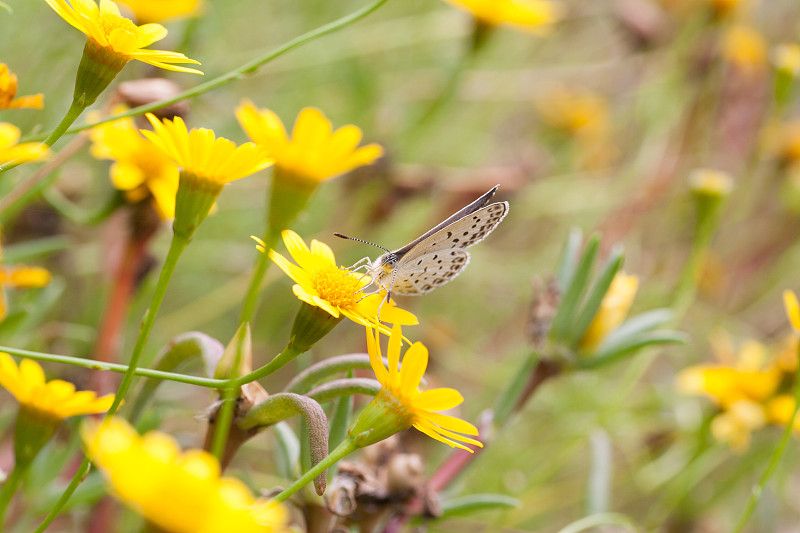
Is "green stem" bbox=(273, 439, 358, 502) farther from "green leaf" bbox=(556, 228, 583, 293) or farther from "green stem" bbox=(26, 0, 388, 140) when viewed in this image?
"green leaf" bbox=(556, 228, 583, 293)

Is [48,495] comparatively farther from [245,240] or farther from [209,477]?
[245,240]

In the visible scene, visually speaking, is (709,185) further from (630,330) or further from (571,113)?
(571,113)

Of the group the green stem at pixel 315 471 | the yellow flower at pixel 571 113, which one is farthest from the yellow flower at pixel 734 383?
the yellow flower at pixel 571 113

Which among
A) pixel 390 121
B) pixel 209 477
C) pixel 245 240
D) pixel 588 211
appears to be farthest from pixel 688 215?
pixel 209 477

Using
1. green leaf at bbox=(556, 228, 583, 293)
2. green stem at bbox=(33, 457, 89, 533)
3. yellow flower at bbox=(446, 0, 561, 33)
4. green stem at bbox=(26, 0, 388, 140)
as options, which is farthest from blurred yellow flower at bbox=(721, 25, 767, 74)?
green stem at bbox=(33, 457, 89, 533)

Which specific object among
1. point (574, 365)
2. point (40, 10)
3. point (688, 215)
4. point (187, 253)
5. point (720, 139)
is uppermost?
point (40, 10)

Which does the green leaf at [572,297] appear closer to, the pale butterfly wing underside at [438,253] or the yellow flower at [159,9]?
the pale butterfly wing underside at [438,253]
